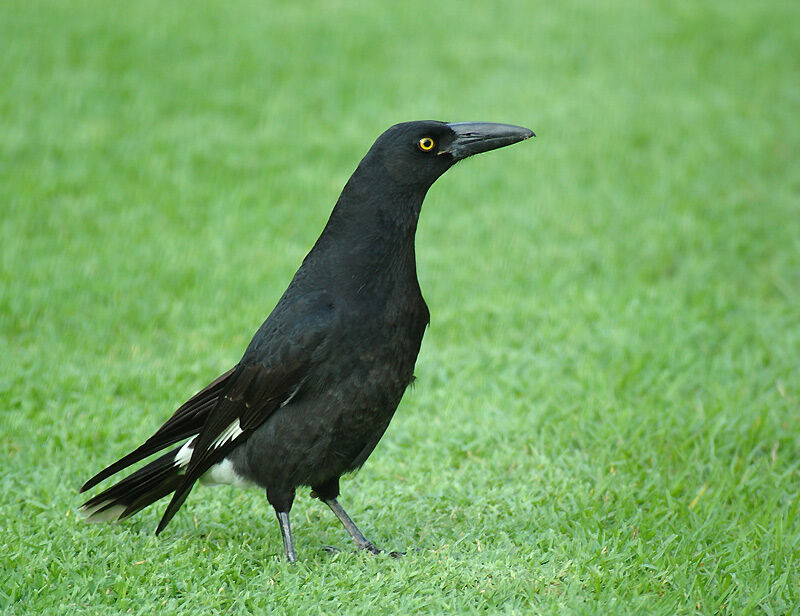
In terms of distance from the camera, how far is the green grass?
3.68 meters

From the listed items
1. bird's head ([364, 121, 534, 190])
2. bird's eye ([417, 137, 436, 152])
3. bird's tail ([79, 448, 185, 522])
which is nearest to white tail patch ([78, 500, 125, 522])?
bird's tail ([79, 448, 185, 522])

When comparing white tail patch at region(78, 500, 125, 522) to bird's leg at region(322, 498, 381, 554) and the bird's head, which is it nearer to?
bird's leg at region(322, 498, 381, 554)

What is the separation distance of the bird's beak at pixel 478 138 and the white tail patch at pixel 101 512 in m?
1.92

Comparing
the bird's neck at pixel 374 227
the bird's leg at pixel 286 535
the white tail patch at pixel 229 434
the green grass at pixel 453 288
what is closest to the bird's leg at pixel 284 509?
the bird's leg at pixel 286 535

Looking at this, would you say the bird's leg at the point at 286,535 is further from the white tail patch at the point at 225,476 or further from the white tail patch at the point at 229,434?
the white tail patch at the point at 229,434

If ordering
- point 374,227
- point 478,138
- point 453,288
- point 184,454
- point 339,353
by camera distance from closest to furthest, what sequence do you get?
point 339,353 → point 374,227 → point 478,138 → point 184,454 → point 453,288

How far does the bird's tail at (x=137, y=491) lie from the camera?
3.95m

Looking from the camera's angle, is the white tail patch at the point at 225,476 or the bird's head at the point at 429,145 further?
the white tail patch at the point at 225,476

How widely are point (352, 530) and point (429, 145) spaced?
1.51 meters

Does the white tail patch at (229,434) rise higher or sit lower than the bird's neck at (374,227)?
lower

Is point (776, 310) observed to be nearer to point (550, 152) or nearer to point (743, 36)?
point (550, 152)

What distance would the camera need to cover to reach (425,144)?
12.4ft

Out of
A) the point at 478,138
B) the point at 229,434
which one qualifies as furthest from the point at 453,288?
the point at 229,434

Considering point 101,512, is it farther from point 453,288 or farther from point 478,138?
point 453,288
